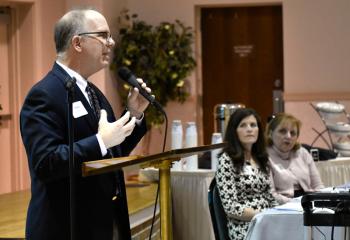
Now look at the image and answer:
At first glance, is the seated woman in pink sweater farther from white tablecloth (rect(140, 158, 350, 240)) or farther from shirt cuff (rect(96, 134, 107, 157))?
shirt cuff (rect(96, 134, 107, 157))

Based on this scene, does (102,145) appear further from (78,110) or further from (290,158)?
(290,158)

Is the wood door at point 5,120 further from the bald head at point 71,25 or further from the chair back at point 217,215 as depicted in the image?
the bald head at point 71,25

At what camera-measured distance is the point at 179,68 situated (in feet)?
28.1

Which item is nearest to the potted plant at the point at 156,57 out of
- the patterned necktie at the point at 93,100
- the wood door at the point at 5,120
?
the wood door at the point at 5,120

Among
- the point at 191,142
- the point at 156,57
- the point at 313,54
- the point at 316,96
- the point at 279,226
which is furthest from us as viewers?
the point at 313,54

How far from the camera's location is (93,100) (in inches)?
91.0

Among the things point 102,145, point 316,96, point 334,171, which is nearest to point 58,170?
point 102,145

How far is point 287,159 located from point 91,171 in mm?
3542

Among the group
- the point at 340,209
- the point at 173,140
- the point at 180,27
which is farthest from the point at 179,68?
the point at 340,209

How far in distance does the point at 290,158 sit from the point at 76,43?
3.07 metres

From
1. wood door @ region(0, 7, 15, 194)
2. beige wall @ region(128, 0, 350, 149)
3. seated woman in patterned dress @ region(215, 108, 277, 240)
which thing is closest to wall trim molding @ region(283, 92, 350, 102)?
beige wall @ region(128, 0, 350, 149)

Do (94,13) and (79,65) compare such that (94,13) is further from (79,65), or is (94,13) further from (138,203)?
(138,203)

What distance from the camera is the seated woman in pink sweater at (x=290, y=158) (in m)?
4.98

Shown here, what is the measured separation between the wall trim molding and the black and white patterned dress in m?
4.43
